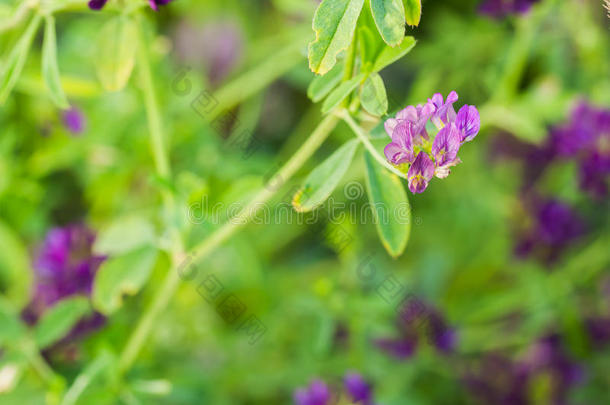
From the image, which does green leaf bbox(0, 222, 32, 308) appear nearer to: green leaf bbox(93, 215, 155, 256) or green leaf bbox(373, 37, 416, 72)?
green leaf bbox(93, 215, 155, 256)

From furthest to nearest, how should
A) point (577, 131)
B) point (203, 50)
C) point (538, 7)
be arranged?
1. point (203, 50)
2. point (577, 131)
3. point (538, 7)

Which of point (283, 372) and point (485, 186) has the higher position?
point (283, 372)

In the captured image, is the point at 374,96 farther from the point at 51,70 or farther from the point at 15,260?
the point at 15,260

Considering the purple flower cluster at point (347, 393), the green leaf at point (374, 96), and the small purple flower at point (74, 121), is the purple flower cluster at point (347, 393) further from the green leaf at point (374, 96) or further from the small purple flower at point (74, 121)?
the small purple flower at point (74, 121)

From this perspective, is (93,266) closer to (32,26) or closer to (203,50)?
(32,26)

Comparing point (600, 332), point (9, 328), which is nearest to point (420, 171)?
point (9, 328)

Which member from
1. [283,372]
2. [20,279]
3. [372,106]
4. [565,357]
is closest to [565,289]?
[565,357]
